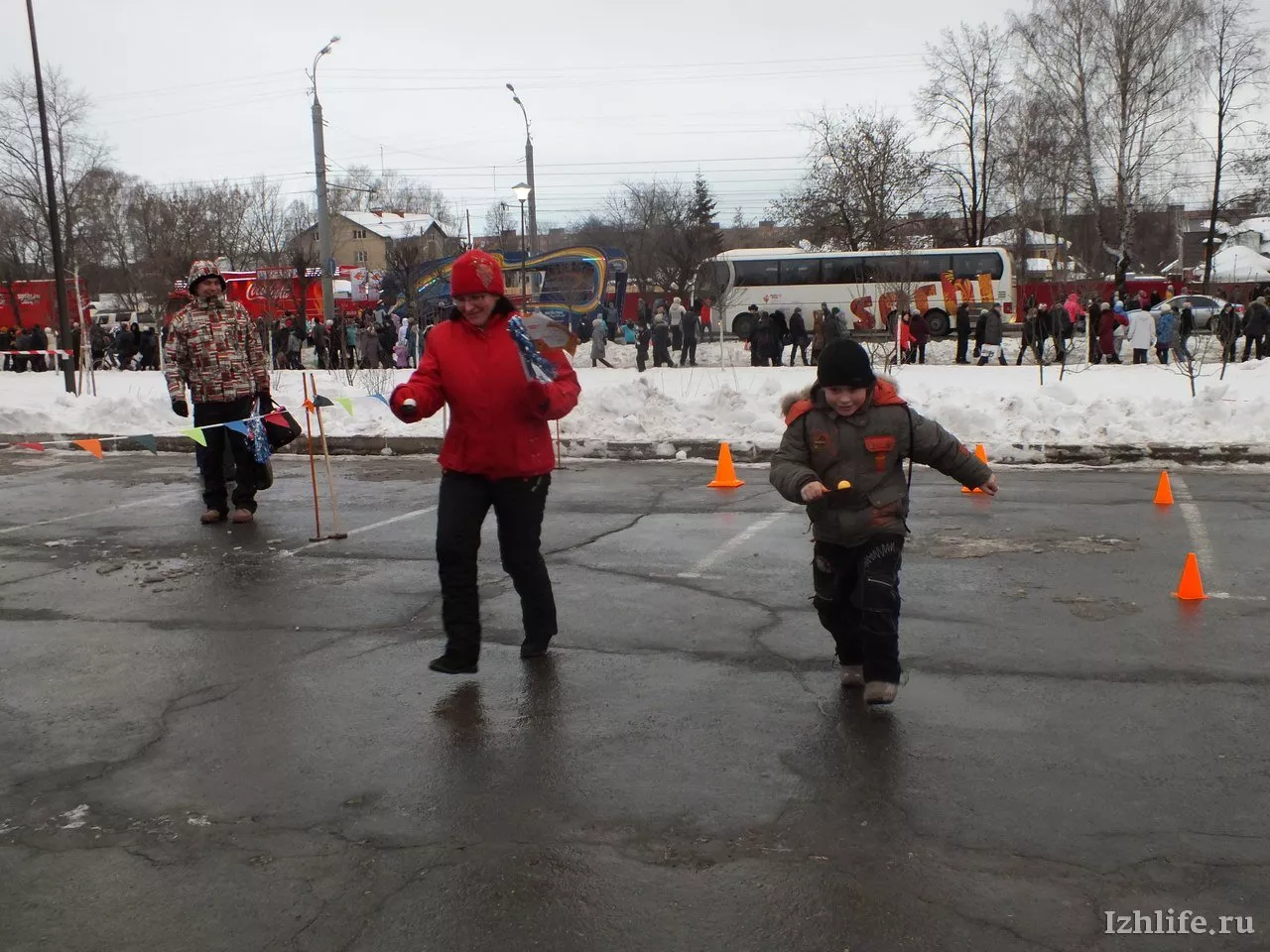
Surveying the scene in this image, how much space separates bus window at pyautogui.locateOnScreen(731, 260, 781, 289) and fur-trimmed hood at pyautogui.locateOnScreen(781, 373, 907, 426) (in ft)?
130

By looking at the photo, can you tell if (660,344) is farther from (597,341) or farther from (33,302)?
(33,302)

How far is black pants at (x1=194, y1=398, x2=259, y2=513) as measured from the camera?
349 inches

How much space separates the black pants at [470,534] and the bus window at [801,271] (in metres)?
38.9

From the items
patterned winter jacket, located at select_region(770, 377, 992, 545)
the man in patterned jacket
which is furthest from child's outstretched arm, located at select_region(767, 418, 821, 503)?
the man in patterned jacket

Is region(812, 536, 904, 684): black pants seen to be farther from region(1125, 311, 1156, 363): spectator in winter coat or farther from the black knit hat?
region(1125, 311, 1156, 363): spectator in winter coat

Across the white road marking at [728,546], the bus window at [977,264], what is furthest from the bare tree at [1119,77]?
the white road marking at [728,546]

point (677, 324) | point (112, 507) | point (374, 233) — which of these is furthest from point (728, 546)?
point (374, 233)

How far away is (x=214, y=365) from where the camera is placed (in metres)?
8.73

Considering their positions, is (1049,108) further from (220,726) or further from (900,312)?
(220,726)

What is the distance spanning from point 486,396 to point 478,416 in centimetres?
10

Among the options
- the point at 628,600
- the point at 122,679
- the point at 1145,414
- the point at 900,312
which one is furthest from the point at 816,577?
the point at 900,312

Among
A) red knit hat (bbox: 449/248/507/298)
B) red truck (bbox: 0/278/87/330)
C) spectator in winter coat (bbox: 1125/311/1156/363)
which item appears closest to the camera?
red knit hat (bbox: 449/248/507/298)

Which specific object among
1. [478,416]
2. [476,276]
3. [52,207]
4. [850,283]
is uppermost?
[52,207]

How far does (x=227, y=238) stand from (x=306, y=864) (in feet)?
232
